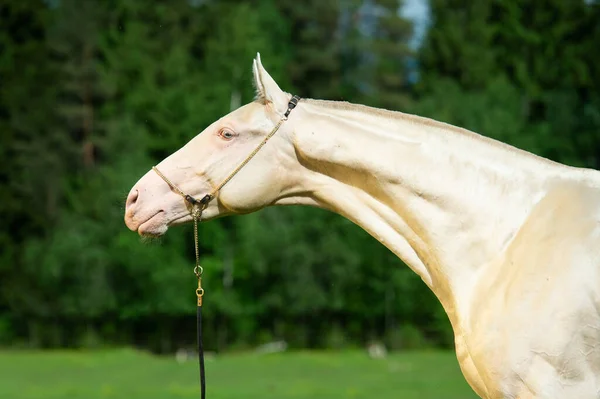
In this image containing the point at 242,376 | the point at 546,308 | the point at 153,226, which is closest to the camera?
the point at 546,308

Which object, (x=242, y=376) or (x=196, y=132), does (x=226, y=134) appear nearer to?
(x=242, y=376)

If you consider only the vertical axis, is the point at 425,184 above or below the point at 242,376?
above

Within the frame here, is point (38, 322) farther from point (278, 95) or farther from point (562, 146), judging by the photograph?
point (278, 95)

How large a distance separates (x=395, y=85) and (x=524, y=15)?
751 cm

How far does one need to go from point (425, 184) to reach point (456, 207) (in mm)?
175

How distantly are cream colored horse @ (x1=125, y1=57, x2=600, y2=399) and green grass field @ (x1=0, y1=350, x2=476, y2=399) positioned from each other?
12546 millimetres

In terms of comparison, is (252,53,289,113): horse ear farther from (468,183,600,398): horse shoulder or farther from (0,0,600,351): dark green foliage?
(0,0,600,351): dark green foliage

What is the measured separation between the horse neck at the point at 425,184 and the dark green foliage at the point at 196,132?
27272mm

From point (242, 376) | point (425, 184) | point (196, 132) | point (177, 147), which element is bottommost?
point (242, 376)

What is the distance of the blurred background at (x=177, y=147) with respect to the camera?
31469mm

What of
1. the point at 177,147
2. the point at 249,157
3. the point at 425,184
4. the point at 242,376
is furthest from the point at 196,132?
the point at 425,184

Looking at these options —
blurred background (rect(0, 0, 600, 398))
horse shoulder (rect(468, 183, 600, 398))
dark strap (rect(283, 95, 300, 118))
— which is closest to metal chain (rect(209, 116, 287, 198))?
dark strap (rect(283, 95, 300, 118))

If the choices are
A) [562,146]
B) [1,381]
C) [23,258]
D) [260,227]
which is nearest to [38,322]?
[23,258]

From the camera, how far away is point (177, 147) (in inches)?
1284
